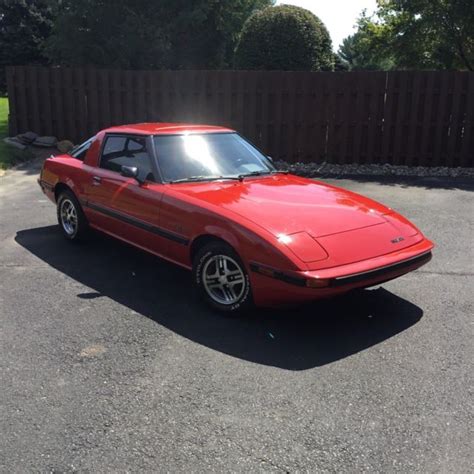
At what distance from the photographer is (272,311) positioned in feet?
14.4

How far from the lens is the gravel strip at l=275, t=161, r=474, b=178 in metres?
11.5

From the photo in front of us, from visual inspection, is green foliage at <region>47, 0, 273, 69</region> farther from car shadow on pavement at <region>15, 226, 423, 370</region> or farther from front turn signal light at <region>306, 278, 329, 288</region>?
front turn signal light at <region>306, 278, 329, 288</region>

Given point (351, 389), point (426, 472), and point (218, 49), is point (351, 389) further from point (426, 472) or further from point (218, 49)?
point (218, 49)

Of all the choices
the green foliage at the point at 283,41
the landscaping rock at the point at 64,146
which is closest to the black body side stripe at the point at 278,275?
the landscaping rock at the point at 64,146

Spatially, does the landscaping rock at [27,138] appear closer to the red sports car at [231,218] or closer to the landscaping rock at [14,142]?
the landscaping rock at [14,142]

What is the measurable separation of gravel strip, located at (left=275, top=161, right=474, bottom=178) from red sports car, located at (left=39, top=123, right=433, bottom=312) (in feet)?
20.0

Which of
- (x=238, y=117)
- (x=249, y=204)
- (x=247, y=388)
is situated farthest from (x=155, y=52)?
(x=247, y=388)

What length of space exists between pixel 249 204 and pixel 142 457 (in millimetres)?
2268

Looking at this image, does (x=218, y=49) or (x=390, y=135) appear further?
(x=218, y=49)

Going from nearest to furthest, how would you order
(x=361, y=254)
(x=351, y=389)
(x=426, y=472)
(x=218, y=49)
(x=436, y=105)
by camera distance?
(x=426, y=472) → (x=351, y=389) → (x=361, y=254) → (x=436, y=105) → (x=218, y=49)

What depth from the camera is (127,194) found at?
5.18 m

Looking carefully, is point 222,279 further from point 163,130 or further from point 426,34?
point 426,34

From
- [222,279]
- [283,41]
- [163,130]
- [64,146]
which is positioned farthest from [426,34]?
[222,279]

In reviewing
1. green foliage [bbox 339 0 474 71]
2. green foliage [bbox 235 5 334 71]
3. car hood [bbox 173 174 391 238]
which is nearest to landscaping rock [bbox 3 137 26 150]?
green foliage [bbox 235 5 334 71]
